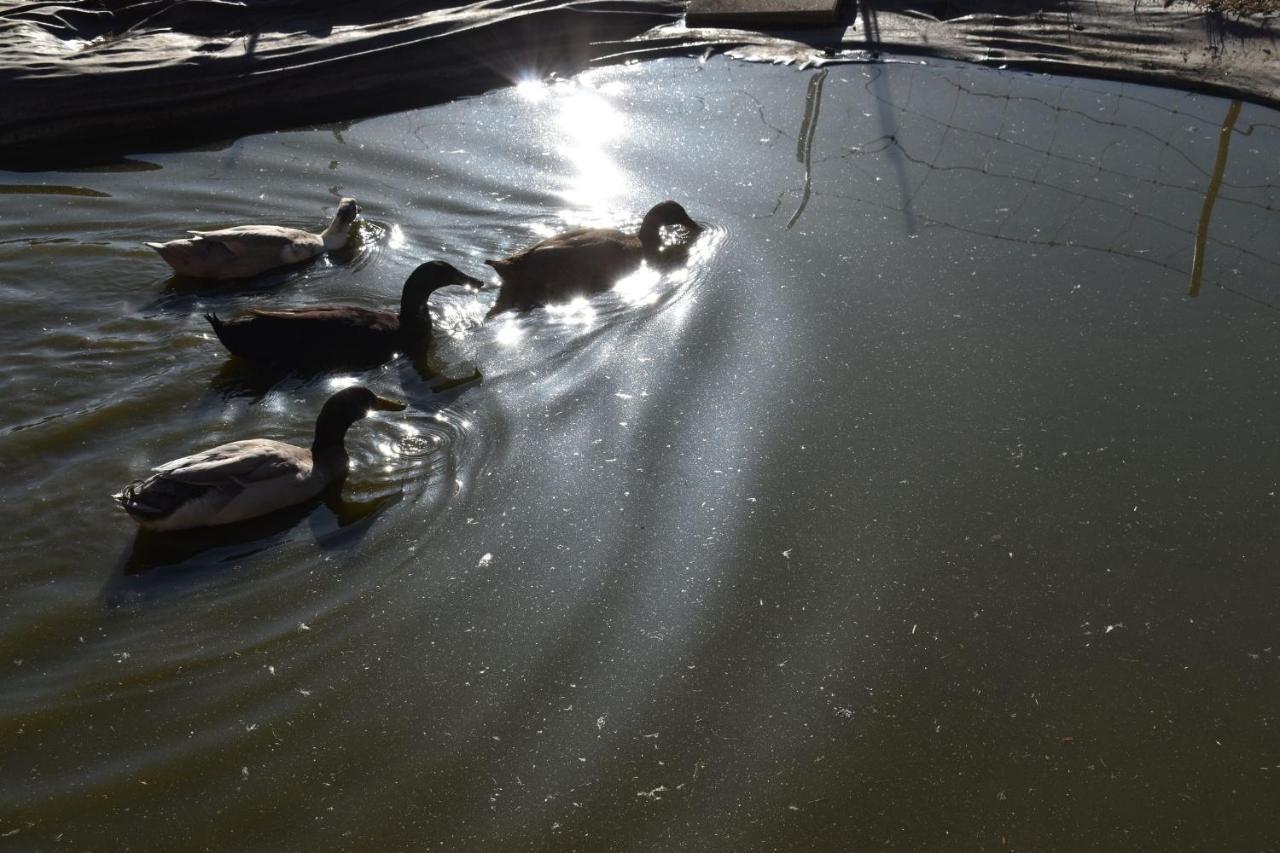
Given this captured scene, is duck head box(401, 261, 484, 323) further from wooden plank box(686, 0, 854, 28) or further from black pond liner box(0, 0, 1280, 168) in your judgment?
wooden plank box(686, 0, 854, 28)

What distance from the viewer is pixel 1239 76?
8.99m

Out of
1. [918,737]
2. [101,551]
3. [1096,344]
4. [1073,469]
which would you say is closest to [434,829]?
[918,737]

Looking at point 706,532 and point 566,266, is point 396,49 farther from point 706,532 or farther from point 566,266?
point 706,532

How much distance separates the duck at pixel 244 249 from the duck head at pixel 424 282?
3.07 feet

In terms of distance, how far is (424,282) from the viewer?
22.5 ft

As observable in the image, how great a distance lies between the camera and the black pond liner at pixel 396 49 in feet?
31.0

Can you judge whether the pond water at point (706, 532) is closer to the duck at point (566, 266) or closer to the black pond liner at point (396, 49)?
the duck at point (566, 266)

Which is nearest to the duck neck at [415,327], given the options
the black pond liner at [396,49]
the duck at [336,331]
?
the duck at [336,331]

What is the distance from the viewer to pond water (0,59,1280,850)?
396cm

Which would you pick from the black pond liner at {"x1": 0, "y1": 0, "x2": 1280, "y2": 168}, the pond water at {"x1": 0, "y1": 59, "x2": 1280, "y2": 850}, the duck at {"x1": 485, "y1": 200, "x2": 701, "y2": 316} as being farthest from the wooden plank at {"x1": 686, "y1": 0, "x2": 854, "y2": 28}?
the duck at {"x1": 485, "y1": 200, "x2": 701, "y2": 316}

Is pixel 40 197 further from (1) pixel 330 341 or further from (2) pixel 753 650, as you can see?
(2) pixel 753 650

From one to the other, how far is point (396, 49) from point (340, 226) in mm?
3086

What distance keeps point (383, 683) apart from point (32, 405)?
9.20ft

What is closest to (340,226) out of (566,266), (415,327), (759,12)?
(415,327)
